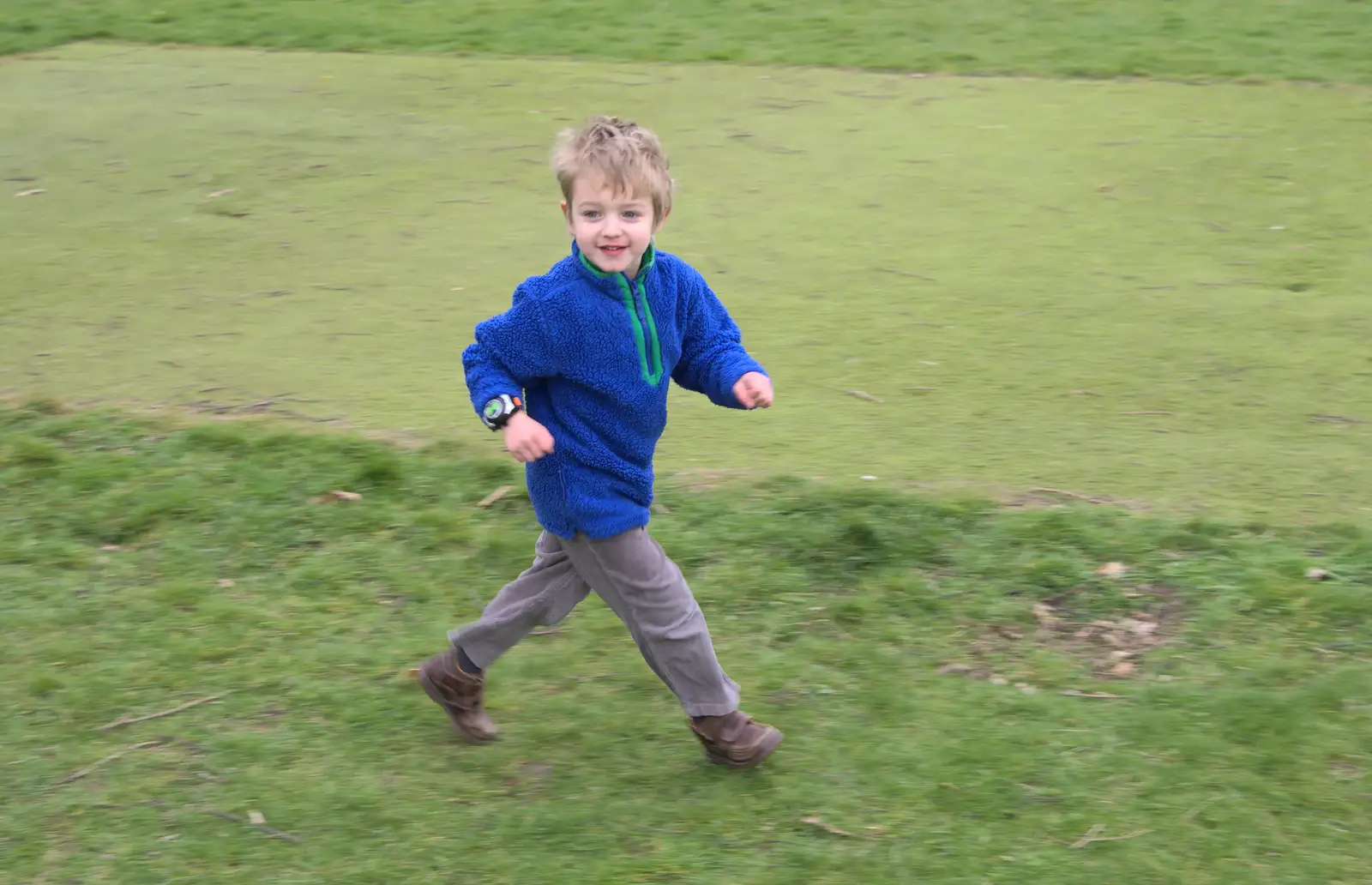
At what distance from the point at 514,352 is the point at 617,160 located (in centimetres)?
46

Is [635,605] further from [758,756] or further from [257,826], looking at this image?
[257,826]

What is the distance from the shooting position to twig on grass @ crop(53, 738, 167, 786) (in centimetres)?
354

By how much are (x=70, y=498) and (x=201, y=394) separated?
2.71 feet

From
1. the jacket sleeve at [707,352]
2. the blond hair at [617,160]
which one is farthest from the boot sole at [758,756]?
the blond hair at [617,160]

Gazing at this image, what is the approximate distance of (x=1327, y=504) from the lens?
470cm

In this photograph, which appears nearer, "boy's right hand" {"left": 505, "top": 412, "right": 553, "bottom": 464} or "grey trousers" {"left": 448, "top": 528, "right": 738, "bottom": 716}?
"boy's right hand" {"left": 505, "top": 412, "right": 553, "bottom": 464}

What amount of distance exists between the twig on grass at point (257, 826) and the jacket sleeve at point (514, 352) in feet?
3.28

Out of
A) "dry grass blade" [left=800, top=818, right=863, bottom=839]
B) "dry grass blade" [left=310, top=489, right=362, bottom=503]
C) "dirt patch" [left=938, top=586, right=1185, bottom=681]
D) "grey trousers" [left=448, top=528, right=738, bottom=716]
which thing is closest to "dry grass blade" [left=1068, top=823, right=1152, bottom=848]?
"dry grass blade" [left=800, top=818, right=863, bottom=839]

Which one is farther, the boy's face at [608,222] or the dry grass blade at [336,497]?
the dry grass blade at [336,497]

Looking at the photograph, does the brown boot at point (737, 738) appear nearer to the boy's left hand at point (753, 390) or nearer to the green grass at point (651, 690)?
the green grass at point (651, 690)

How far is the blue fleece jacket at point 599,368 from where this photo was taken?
10.8ft

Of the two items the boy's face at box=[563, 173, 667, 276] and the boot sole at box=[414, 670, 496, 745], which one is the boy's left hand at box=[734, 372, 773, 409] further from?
the boot sole at box=[414, 670, 496, 745]

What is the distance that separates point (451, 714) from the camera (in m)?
3.71

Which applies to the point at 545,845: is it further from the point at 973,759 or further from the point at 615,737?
the point at 973,759
